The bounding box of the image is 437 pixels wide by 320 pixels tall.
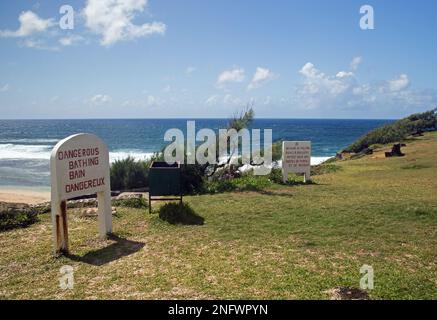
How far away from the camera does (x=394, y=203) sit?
36.1 feet

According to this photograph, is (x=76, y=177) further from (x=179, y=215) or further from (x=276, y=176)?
(x=276, y=176)

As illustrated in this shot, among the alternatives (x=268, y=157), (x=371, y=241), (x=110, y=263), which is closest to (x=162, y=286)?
(x=110, y=263)

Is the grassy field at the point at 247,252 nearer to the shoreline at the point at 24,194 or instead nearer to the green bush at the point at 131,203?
the green bush at the point at 131,203

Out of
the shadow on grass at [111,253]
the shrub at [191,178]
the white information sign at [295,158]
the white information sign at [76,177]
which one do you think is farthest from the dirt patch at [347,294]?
the white information sign at [295,158]

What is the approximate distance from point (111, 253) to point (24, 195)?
1587 centimetres

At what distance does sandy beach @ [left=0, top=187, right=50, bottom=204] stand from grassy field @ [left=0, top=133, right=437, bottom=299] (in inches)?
361

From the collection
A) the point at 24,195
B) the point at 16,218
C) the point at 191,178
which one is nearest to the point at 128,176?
the point at 24,195

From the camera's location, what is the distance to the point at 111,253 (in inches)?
301

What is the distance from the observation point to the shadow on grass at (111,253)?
725 centimetres

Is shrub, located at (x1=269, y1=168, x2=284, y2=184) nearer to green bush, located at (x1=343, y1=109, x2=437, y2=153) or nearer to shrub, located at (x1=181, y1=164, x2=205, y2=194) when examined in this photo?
shrub, located at (x1=181, y1=164, x2=205, y2=194)

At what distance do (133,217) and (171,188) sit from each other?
128 cm

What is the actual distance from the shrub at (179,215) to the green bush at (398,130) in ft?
83.9

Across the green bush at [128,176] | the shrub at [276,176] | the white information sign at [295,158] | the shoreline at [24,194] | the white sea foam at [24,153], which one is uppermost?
the white information sign at [295,158]
